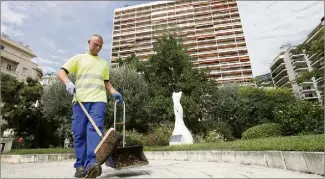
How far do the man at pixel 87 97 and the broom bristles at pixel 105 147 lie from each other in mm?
133

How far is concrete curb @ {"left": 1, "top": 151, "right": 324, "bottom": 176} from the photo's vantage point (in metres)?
3.39

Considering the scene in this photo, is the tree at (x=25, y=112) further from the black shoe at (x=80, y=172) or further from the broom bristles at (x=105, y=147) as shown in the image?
the broom bristles at (x=105, y=147)

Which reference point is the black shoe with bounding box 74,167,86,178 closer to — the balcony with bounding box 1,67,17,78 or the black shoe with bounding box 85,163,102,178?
the black shoe with bounding box 85,163,102,178

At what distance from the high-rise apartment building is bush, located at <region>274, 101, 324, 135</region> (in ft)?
168

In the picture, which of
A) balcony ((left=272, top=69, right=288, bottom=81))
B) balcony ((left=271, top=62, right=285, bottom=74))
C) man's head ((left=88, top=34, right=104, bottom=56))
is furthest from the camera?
balcony ((left=271, top=62, right=285, bottom=74))

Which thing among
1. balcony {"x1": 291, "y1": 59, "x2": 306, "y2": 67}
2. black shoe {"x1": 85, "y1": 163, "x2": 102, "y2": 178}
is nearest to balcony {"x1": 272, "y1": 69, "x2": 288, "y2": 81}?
balcony {"x1": 291, "y1": 59, "x2": 306, "y2": 67}

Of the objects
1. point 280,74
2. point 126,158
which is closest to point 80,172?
point 126,158

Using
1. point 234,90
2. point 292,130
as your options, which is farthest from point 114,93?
point 234,90

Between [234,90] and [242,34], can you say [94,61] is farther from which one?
[242,34]

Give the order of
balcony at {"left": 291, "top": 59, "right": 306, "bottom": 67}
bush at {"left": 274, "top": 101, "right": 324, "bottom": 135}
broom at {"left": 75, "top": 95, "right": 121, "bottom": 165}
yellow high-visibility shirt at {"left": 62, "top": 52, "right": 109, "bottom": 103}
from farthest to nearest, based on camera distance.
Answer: balcony at {"left": 291, "top": 59, "right": 306, "bottom": 67} < bush at {"left": 274, "top": 101, "right": 324, "bottom": 135} < yellow high-visibility shirt at {"left": 62, "top": 52, "right": 109, "bottom": 103} < broom at {"left": 75, "top": 95, "right": 121, "bottom": 165}

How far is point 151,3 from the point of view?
7331 cm

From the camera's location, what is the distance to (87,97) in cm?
379

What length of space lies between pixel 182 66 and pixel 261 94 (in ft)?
26.6

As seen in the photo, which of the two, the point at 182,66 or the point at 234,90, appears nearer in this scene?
the point at 182,66
